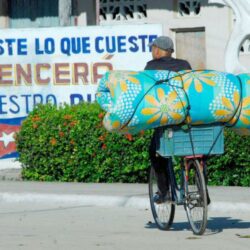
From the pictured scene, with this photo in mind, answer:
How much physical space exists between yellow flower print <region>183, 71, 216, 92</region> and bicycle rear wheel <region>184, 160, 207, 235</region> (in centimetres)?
69

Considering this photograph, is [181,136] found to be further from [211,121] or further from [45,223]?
[45,223]

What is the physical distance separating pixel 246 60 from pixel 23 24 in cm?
464

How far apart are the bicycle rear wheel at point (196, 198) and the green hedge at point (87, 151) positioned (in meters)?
4.13

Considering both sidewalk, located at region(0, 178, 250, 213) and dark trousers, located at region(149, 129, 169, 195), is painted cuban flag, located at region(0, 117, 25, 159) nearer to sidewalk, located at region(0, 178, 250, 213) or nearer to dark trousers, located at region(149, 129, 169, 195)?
sidewalk, located at region(0, 178, 250, 213)

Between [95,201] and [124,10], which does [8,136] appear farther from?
[124,10]

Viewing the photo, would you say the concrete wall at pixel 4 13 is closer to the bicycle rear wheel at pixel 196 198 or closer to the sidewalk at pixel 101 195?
the sidewalk at pixel 101 195

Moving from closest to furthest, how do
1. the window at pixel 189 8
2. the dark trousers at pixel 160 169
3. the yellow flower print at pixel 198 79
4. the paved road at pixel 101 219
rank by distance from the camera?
1. the paved road at pixel 101 219
2. the yellow flower print at pixel 198 79
3. the dark trousers at pixel 160 169
4. the window at pixel 189 8

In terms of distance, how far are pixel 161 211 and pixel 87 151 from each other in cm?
445

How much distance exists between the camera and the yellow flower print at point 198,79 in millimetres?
11391

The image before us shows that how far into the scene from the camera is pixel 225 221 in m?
13.0

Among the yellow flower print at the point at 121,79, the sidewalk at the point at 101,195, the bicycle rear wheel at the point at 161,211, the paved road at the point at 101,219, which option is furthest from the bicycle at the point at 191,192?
the sidewalk at the point at 101,195

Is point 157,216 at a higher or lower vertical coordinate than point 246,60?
lower

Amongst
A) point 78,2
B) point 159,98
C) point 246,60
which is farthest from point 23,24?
point 159,98

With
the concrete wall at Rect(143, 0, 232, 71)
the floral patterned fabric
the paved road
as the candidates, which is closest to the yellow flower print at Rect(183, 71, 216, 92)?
the floral patterned fabric
